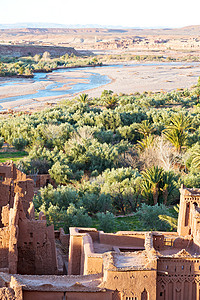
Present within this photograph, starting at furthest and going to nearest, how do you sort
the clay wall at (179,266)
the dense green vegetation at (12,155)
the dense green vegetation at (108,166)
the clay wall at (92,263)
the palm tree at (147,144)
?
the dense green vegetation at (12,155), the palm tree at (147,144), the dense green vegetation at (108,166), the clay wall at (92,263), the clay wall at (179,266)

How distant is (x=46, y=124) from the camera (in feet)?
106

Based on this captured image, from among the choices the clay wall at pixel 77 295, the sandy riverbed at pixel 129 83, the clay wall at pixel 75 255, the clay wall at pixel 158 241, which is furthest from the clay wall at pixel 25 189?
the sandy riverbed at pixel 129 83

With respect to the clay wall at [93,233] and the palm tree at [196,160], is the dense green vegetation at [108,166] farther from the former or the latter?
the clay wall at [93,233]

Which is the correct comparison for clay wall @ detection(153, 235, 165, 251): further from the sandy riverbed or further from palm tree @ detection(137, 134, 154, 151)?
the sandy riverbed

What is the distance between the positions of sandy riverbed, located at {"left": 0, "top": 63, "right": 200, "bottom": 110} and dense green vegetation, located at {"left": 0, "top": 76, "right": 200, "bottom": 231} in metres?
Answer: 13.7

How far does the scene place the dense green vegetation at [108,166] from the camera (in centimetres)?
1661

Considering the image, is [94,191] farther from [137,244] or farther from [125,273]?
[125,273]

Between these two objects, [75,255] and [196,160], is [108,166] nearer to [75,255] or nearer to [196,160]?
[196,160]

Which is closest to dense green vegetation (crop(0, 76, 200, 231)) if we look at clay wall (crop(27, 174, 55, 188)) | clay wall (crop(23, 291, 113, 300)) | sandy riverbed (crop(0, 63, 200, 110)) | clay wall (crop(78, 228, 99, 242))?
clay wall (crop(27, 174, 55, 188))

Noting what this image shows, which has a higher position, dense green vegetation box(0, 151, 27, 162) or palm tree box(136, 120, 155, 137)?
palm tree box(136, 120, 155, 137)

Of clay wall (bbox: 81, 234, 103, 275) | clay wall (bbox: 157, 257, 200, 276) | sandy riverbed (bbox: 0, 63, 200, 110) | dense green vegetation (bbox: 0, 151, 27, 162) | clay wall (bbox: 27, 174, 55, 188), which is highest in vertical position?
sandy riverbed (bbox: 0, 63, 200, 110)

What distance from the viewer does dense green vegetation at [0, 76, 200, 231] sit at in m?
16.6

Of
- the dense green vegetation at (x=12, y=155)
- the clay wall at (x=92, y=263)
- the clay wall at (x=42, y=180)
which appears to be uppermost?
the clay wall at (x=92, y=263)

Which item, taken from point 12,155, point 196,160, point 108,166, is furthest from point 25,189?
point 12,155
